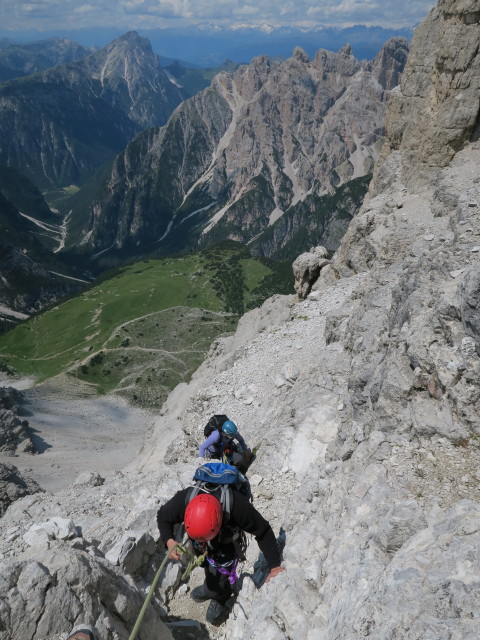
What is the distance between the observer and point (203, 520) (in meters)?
7.60

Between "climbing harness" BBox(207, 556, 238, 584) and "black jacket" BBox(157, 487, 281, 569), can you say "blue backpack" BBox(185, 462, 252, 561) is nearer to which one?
"black jacket" BBox(157, 487, 281, 569)

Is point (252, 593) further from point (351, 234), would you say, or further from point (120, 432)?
point (120, 432)

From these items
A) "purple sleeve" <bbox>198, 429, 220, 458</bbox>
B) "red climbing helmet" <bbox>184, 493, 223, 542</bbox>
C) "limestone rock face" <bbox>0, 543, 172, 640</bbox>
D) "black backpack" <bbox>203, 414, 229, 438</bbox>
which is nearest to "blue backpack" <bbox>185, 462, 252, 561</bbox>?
"red climbing helmet" <bbox>184, 493, 223, 542</bbox>

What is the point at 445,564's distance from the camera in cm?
638

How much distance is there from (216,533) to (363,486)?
→ 3244 mm

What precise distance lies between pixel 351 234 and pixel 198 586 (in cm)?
3247

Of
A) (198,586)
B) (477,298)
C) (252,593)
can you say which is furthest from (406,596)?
(477,298)

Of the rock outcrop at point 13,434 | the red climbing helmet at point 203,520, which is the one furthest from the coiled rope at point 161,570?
the rock outcrop at point 13,434

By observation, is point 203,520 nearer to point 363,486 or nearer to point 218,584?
point 218,584

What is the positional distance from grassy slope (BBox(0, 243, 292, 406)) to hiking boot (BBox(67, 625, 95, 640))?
345ft

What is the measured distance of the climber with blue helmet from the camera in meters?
13.9

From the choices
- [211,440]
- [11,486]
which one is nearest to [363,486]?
[211,440]

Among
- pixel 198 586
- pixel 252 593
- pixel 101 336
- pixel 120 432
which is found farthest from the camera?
pixel 101 336

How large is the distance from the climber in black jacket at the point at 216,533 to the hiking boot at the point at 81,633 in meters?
1.77
